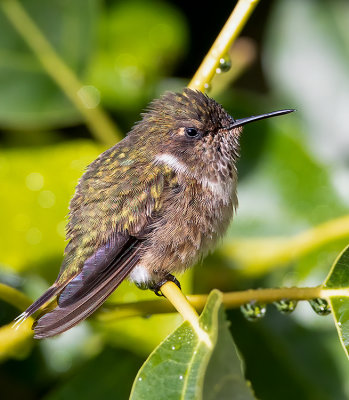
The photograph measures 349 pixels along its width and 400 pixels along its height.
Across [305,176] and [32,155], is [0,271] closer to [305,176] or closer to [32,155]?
[32,155]

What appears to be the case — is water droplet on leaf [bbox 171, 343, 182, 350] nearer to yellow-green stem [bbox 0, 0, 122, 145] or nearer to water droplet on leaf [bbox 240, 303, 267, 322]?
water droplet on leaf [bbox 240, 303, 267, 322]

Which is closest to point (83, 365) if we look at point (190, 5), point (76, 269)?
point (76, 269)

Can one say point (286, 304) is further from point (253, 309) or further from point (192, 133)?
point (192, 133)

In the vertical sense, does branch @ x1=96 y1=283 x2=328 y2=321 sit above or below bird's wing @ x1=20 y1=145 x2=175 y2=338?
below

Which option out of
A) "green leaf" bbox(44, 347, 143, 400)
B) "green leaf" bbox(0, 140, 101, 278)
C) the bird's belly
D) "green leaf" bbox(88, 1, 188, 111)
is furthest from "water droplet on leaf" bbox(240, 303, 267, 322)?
"green leaf" bbox(88, 1, 188, 111)

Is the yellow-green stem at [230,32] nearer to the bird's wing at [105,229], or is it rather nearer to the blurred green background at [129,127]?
the bird's wing at [105,229]

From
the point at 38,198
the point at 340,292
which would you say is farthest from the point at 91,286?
the point at 38,198

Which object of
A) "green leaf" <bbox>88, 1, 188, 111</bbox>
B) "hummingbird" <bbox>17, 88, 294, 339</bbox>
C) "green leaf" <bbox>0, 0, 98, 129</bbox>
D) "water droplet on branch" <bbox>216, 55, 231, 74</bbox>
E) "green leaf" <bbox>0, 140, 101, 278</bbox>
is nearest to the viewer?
"water droplet on branch" <bbox>216, 55, 231, 74</bbox>
